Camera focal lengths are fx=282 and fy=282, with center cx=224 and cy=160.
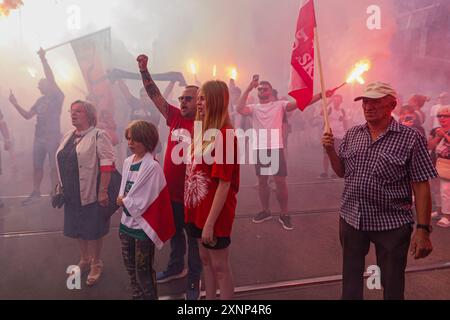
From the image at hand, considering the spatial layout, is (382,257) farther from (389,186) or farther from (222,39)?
(222,39)

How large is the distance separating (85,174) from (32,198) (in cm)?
274

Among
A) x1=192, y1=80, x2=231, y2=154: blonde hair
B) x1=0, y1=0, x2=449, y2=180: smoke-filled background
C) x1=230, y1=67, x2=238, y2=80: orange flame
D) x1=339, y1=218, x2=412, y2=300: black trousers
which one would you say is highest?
x1=0, y1=0, x2=449, y2=180: smoke-filled background

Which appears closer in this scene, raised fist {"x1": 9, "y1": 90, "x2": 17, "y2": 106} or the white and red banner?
the white and red banner

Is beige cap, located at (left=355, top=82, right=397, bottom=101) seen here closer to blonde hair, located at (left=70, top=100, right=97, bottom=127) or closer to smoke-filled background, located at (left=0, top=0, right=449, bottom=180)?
blonde hair, located at (left=70, top=100, right=97, bottom=127)

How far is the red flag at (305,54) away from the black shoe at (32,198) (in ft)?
13.7

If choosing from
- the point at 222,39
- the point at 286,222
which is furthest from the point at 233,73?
the point at 286,222

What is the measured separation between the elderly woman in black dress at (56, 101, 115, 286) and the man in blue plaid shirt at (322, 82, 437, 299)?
1.82 m

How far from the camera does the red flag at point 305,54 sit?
195cm

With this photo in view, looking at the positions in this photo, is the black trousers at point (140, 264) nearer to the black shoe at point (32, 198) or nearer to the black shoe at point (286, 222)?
the black shoe at point (286, 222)

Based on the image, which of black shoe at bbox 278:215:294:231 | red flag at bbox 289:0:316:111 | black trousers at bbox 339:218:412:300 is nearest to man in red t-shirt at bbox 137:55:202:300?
red flag at bbox 289:0:316:111

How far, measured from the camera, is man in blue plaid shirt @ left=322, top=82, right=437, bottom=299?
153 cm

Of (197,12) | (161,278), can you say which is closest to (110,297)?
(161,278)

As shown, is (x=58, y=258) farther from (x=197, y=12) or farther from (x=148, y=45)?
(x=197, y=12)

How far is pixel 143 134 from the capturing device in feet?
6.24
